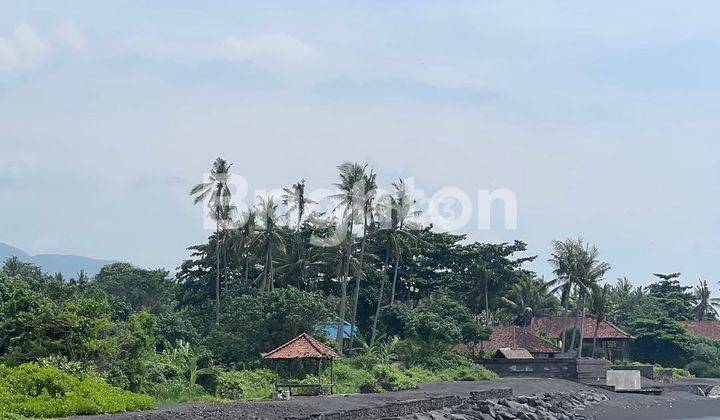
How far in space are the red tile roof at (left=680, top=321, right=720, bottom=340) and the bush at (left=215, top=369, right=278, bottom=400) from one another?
181 ft

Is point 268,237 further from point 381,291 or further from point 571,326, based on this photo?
point 571,326

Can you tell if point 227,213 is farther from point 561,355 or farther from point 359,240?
point 561,355

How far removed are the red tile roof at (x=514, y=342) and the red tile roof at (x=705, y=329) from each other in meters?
23.3

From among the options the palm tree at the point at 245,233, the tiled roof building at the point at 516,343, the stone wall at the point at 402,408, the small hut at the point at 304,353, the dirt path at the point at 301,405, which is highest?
the palm tree at the point at 245,233

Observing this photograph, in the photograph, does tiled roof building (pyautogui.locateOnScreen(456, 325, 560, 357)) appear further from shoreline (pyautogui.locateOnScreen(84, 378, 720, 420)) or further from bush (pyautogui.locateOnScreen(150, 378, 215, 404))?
bush (pyautogui.locateOnScreen(150, 378, 215, 404))

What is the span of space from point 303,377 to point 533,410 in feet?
38.3

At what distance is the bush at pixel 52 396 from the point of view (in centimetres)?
2841

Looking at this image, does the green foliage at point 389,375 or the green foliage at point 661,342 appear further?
the green foliage at point 661,342

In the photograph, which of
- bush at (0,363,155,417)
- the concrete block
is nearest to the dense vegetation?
bush at (0,363,155,417)

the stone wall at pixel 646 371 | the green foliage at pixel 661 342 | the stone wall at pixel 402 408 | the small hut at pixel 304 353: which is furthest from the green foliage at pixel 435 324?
the green foliage at pixel 661 342

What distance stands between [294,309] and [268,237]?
38.3 feet

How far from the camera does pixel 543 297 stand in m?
87.1

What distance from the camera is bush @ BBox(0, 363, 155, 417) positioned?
28.4 m

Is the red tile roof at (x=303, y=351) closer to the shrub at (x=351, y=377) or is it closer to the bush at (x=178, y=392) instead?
the shrub at (x=351, y=377)
